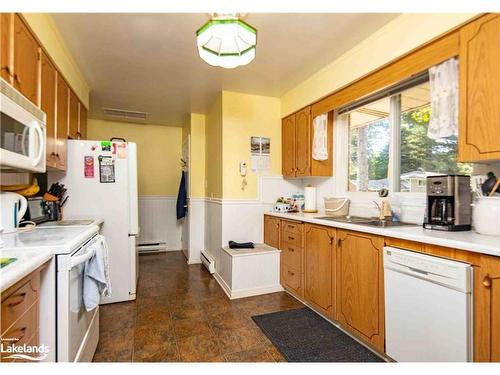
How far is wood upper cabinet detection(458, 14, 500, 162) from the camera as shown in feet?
4.42

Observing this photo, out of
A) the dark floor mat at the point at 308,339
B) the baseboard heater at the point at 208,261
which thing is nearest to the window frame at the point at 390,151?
the dark floor mat at the point at 308,339

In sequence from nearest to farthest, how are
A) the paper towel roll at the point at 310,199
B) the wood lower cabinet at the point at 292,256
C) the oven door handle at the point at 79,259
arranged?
the oven door handle at the point at 79,259 → the wood lower cabinet at the point at 292,256 → the paper towel roll at the point at 310,199

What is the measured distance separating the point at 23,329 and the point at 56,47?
2.10m

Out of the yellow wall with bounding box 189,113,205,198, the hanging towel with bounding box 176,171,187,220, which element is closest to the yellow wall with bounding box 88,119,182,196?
the hanging towel with bounding box 176,171,187,220

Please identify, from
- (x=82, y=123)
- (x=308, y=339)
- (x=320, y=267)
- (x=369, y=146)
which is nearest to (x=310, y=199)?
(x=369, y=146)

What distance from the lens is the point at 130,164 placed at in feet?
8.86

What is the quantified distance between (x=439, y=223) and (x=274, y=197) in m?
2.00

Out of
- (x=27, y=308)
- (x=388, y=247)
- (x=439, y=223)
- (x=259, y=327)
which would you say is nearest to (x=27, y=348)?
(x=27, y=308)

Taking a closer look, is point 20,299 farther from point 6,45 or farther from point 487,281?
point 487,281

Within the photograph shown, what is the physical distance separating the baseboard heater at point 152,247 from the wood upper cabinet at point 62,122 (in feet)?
8.37

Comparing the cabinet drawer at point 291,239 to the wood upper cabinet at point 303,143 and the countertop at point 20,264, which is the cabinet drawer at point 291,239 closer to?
the wood upper cabinet at point 303,143

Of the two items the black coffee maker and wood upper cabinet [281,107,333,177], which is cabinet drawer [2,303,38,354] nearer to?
the black coffee maker

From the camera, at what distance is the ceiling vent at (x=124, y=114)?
3.99 meters

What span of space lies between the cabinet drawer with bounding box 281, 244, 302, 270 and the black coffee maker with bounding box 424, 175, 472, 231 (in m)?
1.23
